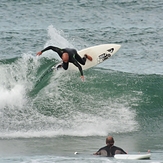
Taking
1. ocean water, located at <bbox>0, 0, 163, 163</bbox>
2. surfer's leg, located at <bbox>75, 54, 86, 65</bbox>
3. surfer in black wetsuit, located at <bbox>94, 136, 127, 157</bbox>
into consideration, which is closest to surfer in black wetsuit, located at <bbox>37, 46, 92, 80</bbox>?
surfer's leg, located at <bbox>75, 54, 86, 65</bbox>

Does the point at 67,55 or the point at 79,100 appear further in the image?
the point at 79,100

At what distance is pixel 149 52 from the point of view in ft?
82.7

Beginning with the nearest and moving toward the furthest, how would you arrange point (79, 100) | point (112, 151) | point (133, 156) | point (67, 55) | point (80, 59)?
point (133, 156), point (112, 151), point (67, 55), point (80, 59), point (79, 100)

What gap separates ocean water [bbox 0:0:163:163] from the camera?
14522 millimetres

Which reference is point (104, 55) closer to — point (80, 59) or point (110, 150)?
point (80, 59)

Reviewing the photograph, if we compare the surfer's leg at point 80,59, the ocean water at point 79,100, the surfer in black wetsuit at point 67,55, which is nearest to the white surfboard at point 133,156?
the ocean water at point 79,100

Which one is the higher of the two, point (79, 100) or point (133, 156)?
point (79, 100)

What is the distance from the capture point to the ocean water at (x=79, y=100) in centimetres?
1452

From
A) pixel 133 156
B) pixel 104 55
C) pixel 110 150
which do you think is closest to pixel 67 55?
pixel 104 55

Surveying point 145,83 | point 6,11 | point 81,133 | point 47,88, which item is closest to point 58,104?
point 47,88

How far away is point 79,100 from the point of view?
59.8 feet

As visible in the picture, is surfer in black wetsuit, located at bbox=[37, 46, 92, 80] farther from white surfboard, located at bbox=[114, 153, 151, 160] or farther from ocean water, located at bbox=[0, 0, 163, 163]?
white surfboard, located at bbox=[114, 153, 151, 160]

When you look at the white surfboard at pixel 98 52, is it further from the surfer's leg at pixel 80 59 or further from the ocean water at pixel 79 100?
the ocean water at pixel 79 100

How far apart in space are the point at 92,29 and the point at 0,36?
4514mm
